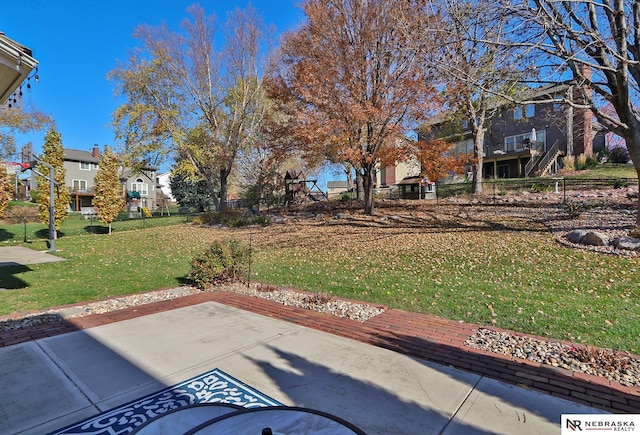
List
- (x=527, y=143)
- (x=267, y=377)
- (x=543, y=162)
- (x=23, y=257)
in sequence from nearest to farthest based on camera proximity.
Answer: (x=267, y=377) < (x=23, y=257) < (x=543, y=162) < (x=527, y=143)

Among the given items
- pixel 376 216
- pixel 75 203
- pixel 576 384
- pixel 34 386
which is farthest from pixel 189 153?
pixel 75 203

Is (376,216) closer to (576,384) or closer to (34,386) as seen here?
(576,384)

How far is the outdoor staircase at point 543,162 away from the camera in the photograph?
24.1m

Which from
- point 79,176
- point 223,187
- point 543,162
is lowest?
point 223,187

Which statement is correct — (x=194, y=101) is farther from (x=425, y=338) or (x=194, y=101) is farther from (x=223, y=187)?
(x=425, y=338)

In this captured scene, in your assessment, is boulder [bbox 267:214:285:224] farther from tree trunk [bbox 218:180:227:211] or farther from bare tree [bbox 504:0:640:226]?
bare tree [bbox 504:0:640:226]

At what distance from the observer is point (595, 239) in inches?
312

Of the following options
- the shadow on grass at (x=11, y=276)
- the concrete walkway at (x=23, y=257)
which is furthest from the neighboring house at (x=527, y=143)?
the shadow on grass at (x=11, y=276)

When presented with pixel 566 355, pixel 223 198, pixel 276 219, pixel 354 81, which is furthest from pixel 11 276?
pixel 223 198

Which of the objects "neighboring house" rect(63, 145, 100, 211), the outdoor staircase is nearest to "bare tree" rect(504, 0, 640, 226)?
the outdoor staircase

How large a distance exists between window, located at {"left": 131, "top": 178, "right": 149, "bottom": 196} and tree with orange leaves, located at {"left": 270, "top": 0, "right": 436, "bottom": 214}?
4586 centimetres

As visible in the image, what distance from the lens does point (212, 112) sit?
73.6 ft

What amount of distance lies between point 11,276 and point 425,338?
9182 mm

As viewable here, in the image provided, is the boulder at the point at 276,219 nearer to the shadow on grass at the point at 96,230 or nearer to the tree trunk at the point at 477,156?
the shadow on grass at the point at 96,230
